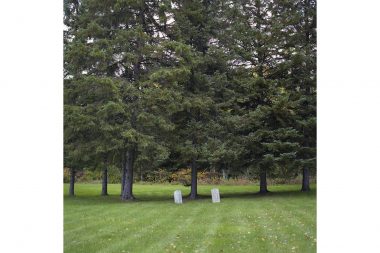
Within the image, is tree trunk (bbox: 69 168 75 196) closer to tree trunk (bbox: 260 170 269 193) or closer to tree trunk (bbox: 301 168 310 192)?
tree trunk (bbox: 260 170 269 193)

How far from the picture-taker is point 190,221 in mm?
6805

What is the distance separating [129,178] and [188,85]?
2169mm

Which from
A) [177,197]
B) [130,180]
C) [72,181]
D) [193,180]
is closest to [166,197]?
[177,197]

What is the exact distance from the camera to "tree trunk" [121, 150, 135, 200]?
747 cm

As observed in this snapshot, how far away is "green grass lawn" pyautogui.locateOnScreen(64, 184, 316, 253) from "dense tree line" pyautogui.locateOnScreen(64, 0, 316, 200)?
0.91 feet

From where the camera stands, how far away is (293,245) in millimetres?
5891

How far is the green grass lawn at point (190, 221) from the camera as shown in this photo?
6.04 m

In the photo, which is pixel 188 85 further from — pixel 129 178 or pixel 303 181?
pixel 303 181
